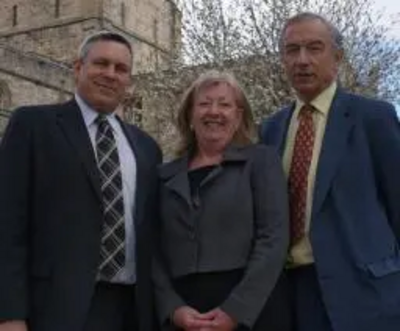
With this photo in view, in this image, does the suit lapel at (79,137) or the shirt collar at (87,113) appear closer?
the suit lapel at (79,137)

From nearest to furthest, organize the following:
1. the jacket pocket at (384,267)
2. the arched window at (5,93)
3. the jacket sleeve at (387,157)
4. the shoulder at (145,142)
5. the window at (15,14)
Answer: the jacket pocket at (384,267) < the jacket sleeve at (387,157) < the shoulder at (145,142) < the arched window at (5,93) < the window at (15,14)

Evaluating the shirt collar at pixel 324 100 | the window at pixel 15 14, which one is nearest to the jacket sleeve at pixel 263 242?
the shirt collar at pixel 324 100

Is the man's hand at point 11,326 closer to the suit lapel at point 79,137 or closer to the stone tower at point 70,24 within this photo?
the suit lapel at point 79,137

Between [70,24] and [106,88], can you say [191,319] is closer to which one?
[106,88]

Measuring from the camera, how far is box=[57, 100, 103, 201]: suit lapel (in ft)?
11.4

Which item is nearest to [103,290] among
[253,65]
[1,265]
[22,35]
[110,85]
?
[1,265]

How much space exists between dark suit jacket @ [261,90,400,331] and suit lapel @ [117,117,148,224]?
79 centimetres

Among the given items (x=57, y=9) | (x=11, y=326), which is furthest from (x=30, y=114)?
(x=57, y=9)

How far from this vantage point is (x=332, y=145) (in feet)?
11.4

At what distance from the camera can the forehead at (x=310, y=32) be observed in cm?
350

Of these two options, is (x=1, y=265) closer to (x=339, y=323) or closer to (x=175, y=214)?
(x=175, y=214)

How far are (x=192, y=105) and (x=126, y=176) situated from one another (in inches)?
17.8

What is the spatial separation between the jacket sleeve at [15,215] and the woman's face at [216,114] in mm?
776

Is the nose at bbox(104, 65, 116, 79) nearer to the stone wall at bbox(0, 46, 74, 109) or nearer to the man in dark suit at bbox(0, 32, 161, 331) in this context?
the man in dark suit at bbox(0, 32, 161, 331)
